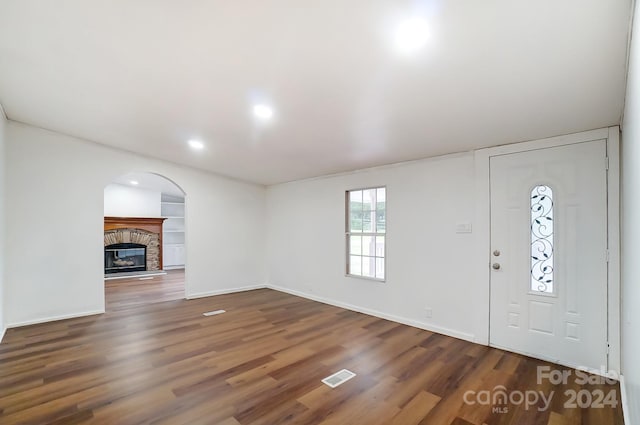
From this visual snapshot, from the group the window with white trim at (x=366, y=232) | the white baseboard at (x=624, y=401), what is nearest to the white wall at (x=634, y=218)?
the white baseboard at (x=624, y=401)

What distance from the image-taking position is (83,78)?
2.66 m

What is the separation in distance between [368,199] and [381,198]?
26cm

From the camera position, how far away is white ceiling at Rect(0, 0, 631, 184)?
162cm

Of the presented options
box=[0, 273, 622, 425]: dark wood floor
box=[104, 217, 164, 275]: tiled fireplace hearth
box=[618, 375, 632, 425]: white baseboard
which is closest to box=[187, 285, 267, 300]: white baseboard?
box=[0, 273, 622, 425]: dark wood floor

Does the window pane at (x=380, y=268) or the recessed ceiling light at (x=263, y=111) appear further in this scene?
the window pane at (x=380, y=268)

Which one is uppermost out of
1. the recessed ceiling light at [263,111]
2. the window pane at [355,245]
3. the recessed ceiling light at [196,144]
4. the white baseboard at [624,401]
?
the recessed ceiling light at [263,111]

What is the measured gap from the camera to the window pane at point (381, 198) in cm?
455

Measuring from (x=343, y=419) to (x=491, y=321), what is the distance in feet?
7.14

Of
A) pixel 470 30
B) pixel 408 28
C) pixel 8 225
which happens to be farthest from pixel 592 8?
pixel 8 225

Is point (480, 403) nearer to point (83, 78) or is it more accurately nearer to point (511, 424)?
point (511, 424)

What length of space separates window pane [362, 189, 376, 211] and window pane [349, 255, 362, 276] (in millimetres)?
825

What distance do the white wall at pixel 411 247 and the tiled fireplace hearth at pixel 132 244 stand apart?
5891 mm

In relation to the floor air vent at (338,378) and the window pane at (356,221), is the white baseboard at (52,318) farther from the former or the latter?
the window pane at (356,221)

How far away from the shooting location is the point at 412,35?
1.72 metres
